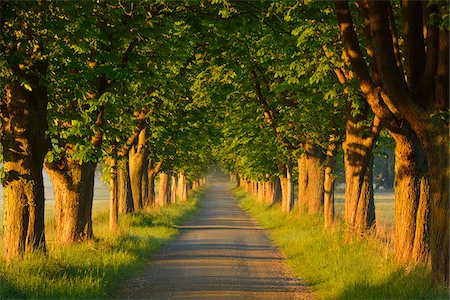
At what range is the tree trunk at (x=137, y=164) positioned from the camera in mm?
36688

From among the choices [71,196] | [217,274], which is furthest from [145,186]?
[217,274]

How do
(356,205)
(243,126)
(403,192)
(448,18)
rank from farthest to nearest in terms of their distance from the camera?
(243,126), (356,205), (403,192), (448,18)

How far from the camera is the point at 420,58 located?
13.2 meters

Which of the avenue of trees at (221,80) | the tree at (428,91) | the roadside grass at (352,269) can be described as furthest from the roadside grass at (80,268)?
the tree at (428,91)

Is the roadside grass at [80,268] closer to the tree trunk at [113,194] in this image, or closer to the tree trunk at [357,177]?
the tree trunk at [113,194]

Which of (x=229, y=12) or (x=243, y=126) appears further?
(x=243, y=126)

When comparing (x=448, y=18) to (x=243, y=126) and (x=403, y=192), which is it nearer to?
(x=403, y=192)

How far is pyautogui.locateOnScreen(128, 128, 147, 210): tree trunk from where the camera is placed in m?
36.7

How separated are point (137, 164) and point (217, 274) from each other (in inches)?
807

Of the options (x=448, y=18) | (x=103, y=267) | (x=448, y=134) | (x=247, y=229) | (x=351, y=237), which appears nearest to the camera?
(x=448, y=18)

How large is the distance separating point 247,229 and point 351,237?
14.4 meters

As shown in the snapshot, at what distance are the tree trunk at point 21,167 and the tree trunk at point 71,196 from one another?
4536mm

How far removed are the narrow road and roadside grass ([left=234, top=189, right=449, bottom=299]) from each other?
Result: 0.45 meters

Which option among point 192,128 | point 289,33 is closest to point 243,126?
point 192,128
